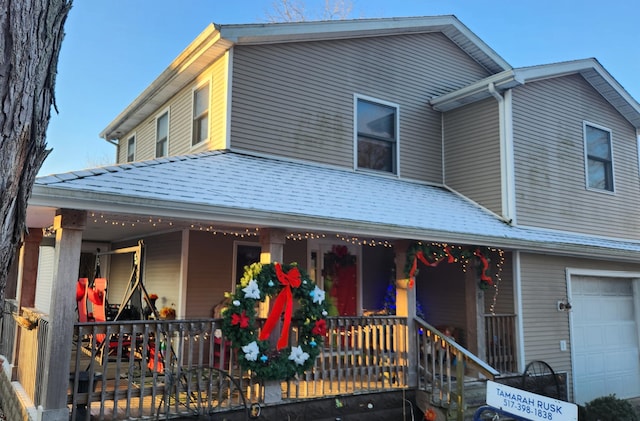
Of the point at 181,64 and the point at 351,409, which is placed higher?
the point at 181,64

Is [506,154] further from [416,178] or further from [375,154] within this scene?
[375,154]

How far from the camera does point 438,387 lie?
7445 mm

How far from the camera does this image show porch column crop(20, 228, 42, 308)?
7816 millimetres

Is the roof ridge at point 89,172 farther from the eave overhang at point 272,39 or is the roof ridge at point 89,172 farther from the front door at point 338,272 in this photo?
the front door at point 338,272

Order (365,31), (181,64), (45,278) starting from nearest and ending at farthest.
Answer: (181,64)
(365,31)
(45,278)

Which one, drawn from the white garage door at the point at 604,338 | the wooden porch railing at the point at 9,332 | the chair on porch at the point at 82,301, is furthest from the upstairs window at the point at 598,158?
the wooden porch railing at the point at 9,332

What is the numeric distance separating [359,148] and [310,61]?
1.88 metres

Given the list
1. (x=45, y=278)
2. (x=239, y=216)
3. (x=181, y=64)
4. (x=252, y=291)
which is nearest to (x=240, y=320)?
(x=252, y=291)

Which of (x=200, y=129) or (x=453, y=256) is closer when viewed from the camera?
(x=453, y=256)

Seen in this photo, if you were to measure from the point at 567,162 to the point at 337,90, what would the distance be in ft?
16.7

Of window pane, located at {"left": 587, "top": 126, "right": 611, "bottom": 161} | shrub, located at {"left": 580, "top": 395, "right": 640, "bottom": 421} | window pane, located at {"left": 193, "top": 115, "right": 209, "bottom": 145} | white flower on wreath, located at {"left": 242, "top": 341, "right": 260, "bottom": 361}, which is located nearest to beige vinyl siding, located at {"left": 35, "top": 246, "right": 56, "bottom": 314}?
window pane, located at {"left": 193, "top": 115, "right": 209, "bottom": 145}

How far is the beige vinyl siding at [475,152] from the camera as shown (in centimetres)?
1020

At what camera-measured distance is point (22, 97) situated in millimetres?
1517

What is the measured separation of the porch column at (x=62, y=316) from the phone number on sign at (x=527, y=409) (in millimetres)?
4151
